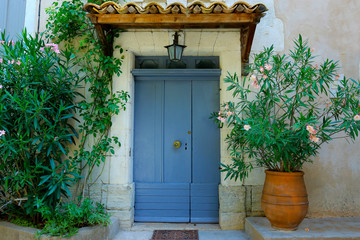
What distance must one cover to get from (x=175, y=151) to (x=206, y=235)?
124 cm

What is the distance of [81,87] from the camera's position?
373 centimetres

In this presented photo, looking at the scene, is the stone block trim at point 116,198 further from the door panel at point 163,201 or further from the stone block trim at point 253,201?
the stone block trim at point 253,201

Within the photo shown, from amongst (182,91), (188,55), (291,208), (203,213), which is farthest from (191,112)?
(291,208)

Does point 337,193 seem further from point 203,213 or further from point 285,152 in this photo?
point 203,213

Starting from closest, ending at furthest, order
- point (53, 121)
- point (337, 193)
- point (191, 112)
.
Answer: point (53, 121) → point (337, 193) → point (191, 112)

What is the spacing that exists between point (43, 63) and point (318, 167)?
3875mm

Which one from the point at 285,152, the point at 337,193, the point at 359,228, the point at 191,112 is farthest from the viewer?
the point at 191,112

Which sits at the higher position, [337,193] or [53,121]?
[53,121]

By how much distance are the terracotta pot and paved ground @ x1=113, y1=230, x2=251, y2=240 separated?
0.54 metres

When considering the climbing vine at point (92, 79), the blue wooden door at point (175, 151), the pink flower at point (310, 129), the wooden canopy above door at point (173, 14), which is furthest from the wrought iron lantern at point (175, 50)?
the pink flower at point (310, 129)

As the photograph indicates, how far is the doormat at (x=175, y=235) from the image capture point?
354 centimetres

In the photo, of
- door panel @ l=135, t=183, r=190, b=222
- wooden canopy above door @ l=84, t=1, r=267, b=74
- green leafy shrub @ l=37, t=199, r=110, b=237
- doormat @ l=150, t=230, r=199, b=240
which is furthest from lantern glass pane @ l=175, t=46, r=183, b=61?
doormat @ l=150, t=230, r=199, b=240

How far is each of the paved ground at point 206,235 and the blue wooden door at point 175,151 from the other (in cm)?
34

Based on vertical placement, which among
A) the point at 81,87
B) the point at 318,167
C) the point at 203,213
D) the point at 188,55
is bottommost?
the point at 203,213
